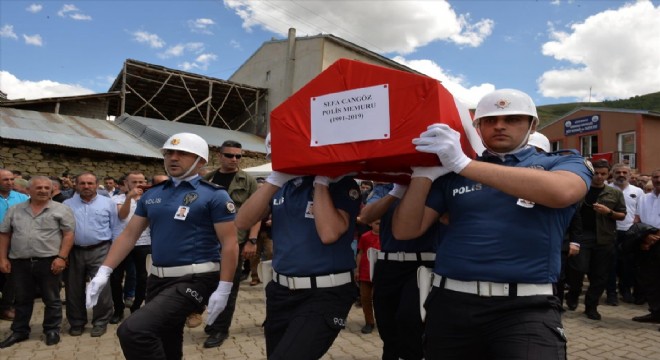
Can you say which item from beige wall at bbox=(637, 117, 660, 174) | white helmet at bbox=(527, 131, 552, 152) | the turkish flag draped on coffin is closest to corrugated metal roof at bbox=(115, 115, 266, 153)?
white helmet at bbox=(527, 131, 552, 152)

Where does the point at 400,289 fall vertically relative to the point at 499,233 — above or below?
below

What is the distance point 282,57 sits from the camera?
23.6 m

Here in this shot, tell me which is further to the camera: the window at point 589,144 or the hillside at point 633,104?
the hillside at point 633,104

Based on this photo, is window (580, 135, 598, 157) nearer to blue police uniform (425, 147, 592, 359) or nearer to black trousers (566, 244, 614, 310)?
black trousers (566, 244, 614, 310)

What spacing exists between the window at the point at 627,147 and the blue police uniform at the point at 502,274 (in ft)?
93.9

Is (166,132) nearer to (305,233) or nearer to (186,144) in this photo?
(186,144)

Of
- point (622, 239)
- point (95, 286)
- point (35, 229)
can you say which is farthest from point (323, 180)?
point (622, 239)

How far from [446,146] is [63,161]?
15247 mm

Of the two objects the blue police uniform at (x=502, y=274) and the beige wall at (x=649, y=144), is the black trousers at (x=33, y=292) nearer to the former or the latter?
the blue police uniform at (x=502, y=274)

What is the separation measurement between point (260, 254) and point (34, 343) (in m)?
4.63

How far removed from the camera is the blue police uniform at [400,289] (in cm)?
369

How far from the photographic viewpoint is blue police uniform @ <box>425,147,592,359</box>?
221 centimetres

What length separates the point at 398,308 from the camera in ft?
12.5

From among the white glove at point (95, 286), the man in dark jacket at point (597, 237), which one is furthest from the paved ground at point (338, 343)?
the white glove at point (95, 286)
